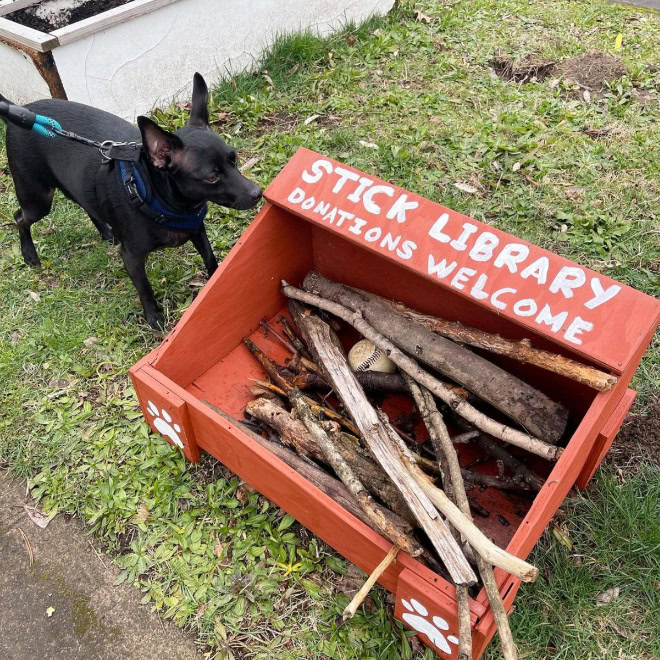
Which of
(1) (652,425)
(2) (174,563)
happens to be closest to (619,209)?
(1) (652,425)

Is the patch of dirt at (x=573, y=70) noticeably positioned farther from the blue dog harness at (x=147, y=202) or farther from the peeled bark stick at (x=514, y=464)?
the peeled bark stick at (x=514, y=464)

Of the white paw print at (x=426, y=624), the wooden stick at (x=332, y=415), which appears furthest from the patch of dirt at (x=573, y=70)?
the white paw print at (x=426, y=624)

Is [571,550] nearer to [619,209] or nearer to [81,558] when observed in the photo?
[81,558]

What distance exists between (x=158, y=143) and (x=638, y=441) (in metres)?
2.45

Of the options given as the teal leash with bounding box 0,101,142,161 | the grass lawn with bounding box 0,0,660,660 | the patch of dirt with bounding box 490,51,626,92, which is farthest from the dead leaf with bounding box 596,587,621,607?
the patch of dirt with bounding box 490,51,626,92

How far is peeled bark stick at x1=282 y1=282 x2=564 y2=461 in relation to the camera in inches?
83.6

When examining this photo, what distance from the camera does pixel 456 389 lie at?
2.45 metres

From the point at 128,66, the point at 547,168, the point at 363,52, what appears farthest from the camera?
the point at 363,52

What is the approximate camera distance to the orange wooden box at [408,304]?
1.90m

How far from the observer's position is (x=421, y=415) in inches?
99.3

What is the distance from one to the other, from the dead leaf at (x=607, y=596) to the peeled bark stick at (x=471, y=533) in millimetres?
738

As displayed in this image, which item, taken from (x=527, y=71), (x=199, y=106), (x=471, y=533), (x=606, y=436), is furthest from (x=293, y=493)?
(x=527, y=71)

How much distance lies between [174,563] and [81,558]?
405 millimetres

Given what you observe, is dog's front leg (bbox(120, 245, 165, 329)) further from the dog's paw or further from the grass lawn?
the grass lawn
